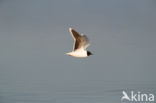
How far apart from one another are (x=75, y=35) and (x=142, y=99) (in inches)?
39.9

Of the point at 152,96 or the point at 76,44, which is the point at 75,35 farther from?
→ the point at 152,96

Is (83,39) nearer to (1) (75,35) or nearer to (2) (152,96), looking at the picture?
(1) (75,35)

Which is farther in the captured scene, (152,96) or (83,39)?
(152,96)

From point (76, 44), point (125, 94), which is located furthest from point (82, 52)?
point (125, 94)

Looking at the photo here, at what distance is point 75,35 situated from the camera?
405cm

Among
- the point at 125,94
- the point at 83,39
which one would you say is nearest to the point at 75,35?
the point at 83,39

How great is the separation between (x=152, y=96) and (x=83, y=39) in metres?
1.04

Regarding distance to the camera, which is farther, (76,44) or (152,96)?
(152,96)

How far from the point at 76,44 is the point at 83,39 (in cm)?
10

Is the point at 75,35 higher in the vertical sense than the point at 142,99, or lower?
higher

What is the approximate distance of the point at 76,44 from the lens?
13.5ft

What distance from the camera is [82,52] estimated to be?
4.24m

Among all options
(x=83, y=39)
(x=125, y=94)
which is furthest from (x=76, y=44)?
(x=125, y=94)

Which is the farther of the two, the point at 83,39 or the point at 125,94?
the point at 125,94
